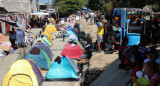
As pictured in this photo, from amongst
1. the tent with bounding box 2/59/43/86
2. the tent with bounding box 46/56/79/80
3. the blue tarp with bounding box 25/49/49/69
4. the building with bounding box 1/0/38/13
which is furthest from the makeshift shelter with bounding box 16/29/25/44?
the building with bounding box 1/0/38/13

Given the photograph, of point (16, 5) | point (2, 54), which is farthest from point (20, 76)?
point (16, 5)

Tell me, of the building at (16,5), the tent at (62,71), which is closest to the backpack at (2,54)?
the tent at (62,71)

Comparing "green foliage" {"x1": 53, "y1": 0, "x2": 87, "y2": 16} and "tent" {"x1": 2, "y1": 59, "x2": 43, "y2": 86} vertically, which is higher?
"green foliage" {"x1": 53, "y1": 0, "x2": 87, "y2": 16}

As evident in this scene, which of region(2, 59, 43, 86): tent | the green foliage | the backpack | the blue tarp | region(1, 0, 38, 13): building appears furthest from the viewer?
the green foliage

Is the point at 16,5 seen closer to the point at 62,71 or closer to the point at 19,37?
the point at 19,37

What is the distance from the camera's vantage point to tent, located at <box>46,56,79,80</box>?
923 centimetres

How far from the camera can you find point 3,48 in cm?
1247

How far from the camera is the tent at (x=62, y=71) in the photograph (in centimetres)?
923

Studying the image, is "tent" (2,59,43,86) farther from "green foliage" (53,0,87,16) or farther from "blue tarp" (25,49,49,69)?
"green foliage" (53,0,87,16)

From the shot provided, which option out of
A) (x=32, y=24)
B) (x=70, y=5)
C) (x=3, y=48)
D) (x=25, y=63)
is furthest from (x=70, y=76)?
(x=70, y=5)

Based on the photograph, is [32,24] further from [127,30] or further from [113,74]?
[113,74]

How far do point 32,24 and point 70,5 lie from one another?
14809 millimetres

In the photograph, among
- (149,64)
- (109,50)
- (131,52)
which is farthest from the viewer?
(109,50)

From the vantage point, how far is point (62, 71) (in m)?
9.29
